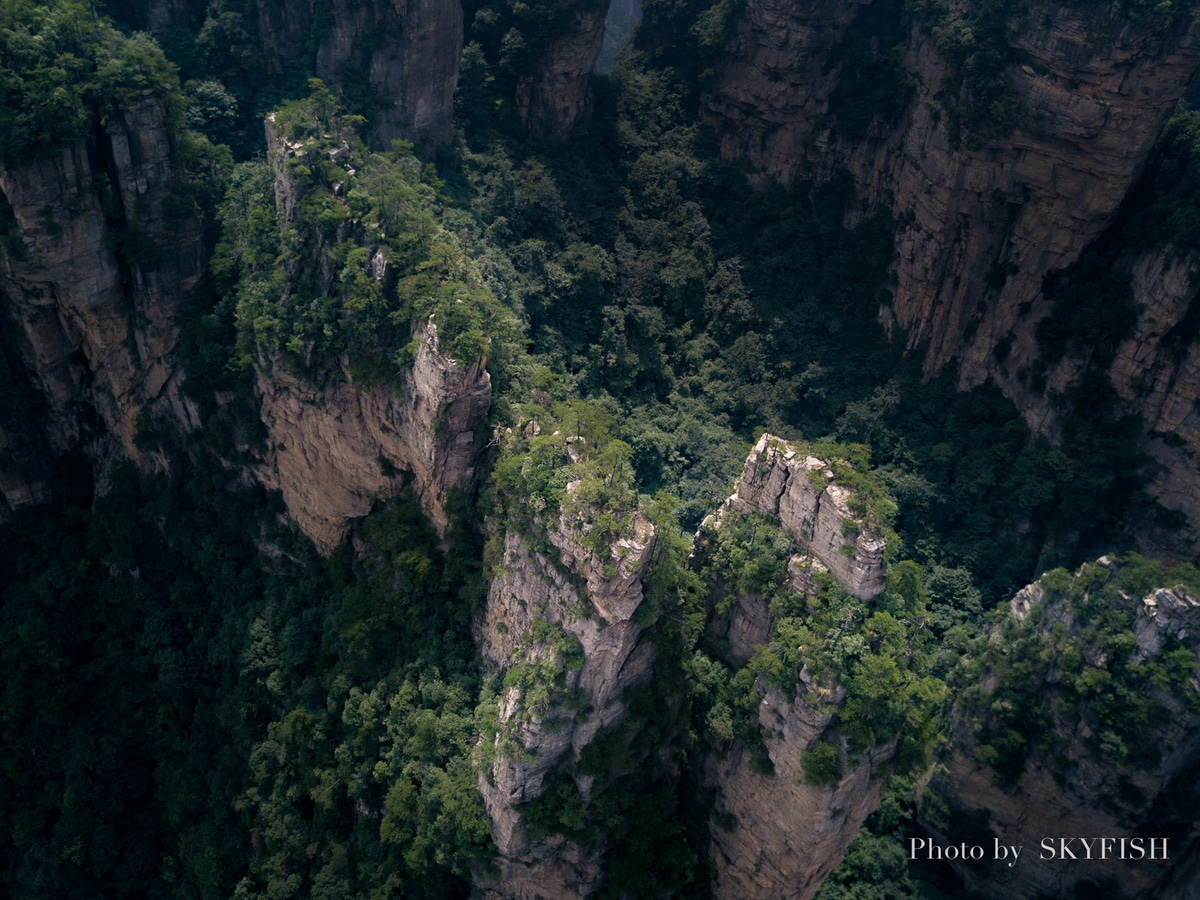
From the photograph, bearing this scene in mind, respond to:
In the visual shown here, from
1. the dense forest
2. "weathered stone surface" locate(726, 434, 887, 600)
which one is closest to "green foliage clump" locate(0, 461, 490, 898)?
the dense forest

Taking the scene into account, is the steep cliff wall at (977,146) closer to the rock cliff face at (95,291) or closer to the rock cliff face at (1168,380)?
the rock cliff face at (1168,380)

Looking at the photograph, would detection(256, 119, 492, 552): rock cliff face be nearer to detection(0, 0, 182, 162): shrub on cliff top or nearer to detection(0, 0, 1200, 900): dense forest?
detection(0, 0, 1200, 900): dense forest

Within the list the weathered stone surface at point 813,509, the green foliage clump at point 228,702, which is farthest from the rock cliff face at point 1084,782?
the green foliage clump at point 228,702

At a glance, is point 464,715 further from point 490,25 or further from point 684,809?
point 490,25

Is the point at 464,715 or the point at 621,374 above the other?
the point at 621,374

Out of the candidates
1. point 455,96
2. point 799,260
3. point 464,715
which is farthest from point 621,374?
point 464,715
